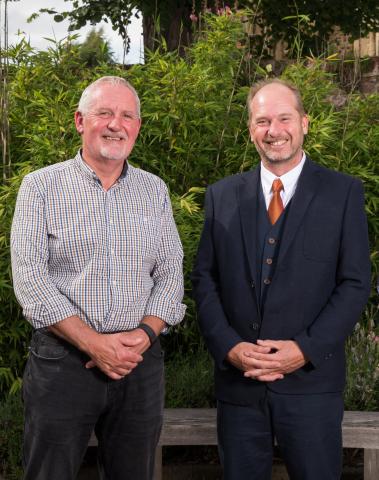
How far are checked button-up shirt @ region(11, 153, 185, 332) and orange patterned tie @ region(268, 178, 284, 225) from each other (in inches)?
15.2

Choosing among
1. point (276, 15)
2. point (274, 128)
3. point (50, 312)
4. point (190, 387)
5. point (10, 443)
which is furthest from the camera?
point (276, 15)

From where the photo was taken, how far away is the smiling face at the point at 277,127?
304 cm

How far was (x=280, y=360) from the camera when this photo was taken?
9.63 ft

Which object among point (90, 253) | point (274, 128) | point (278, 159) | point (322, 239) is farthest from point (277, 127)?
point (90, 253)

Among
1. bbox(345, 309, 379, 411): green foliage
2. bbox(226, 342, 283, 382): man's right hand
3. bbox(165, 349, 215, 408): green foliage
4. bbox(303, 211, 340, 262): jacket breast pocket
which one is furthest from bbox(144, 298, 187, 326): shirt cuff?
bbox(345, 309, 379, 411): green foliage

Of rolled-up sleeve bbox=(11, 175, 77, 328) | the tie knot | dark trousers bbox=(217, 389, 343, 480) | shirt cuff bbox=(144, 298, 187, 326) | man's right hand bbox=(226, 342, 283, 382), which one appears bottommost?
dark trousers bbox=(217, 389, 343, 480)

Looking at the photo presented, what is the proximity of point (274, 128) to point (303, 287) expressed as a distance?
59 centimetres

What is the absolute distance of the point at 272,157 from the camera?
10.1ft

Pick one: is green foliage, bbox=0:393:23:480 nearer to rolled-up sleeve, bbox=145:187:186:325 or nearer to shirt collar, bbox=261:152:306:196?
rolled-up sleeve, bbox=145:187:186:325

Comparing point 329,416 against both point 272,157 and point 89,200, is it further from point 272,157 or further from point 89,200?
point 89,200

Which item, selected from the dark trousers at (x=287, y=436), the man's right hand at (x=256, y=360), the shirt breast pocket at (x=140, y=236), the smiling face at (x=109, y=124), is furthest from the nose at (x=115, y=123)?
the dark trousers at (x=287, y=436)

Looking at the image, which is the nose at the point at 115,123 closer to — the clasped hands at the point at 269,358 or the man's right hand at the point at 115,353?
the man's right hand at the point at 115,353

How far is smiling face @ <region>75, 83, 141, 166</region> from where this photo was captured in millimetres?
2938

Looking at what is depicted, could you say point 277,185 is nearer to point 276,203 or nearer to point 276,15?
point 276,203
